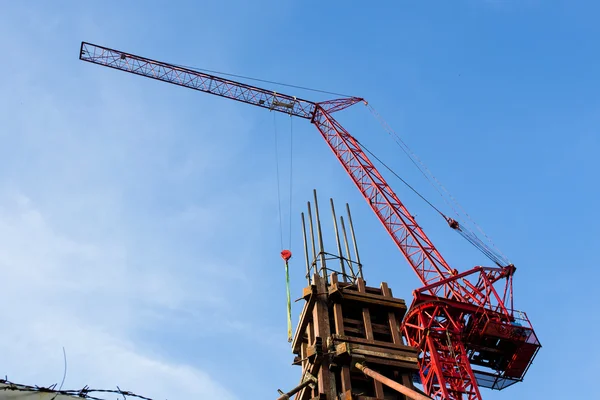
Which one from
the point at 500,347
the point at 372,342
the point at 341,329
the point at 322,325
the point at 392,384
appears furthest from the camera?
the point at 500,347

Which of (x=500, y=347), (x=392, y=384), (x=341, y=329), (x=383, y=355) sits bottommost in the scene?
(x=392, y=384)

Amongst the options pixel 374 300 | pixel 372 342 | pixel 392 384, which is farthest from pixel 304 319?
pixel 392 384

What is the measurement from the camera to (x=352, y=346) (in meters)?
13.4

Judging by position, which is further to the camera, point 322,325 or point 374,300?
point 374,300

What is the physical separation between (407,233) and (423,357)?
475 inches

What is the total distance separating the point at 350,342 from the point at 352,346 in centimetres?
18

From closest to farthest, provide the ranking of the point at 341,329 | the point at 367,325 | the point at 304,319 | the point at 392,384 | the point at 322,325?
the point at 392,384 → the point at 341,329 → the point at 322,325 → the point at 367,325 → the point at 304,319

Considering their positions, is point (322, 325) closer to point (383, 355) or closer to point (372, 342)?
point (372, 342)

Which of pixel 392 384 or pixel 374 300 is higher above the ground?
pixel 374 300

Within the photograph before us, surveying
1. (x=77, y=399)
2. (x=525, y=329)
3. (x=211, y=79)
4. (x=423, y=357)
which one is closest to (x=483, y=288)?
(x=525, y=329)

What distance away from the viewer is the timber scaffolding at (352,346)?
13.2m

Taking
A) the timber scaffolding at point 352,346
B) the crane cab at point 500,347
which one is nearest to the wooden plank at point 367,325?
the timber scaffolding at point 352,346

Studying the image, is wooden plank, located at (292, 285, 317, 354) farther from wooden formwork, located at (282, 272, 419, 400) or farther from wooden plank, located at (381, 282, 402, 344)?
wooden plank, located at (381, 282, 402, 344)

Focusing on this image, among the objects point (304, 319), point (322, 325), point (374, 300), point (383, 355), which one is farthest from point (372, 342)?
point (304, 319)
